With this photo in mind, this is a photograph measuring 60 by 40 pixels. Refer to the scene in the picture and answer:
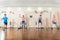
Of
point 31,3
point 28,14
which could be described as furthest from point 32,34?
point 31,3

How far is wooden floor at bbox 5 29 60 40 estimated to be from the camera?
1.99m

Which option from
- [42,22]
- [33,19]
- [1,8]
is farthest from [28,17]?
[1,8]

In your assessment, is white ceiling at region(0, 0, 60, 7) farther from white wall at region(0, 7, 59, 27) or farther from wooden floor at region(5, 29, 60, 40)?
wooden floor at region(5, 29, 60, 40)

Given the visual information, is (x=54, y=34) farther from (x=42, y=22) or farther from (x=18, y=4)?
(x=18, y=4)

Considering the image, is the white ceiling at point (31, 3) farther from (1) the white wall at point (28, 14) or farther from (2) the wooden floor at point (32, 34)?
(2) the wooden floor at point (32, 34)

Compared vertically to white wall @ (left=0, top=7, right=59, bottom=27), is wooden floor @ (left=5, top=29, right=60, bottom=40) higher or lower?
lower

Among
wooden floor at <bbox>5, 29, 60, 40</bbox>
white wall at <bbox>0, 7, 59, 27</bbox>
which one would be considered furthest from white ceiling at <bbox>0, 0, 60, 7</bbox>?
wooden floor at <bbox>5, 29, 60, 40</bbox>

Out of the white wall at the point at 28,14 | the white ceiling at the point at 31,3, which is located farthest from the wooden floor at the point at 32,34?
the white ceiling at the point at 31,3

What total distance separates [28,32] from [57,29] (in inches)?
17.7

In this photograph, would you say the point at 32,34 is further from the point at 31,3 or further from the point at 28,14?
the point at 31,3

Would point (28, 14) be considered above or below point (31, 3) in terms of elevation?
below

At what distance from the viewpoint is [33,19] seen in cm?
206

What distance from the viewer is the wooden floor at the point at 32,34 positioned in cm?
199

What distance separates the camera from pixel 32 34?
2004 mm
